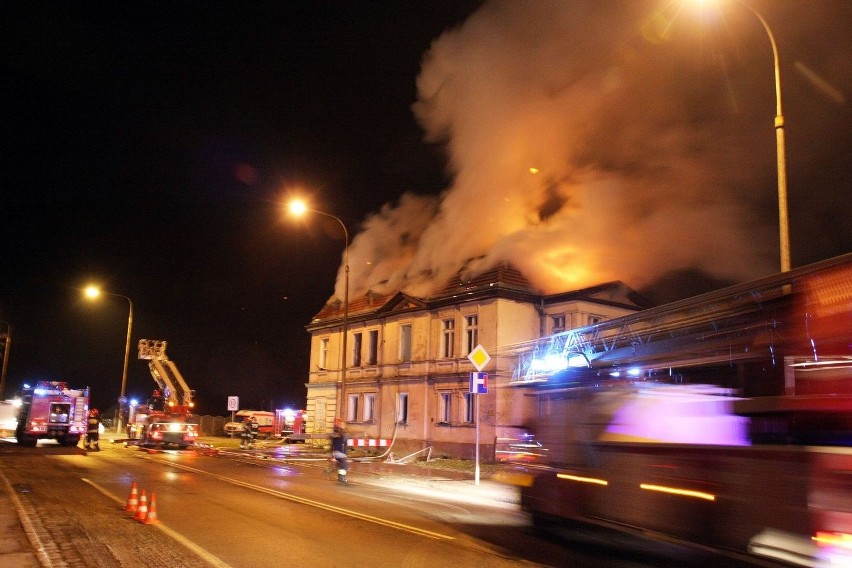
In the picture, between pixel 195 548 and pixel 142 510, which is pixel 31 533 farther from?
pixel 195 548

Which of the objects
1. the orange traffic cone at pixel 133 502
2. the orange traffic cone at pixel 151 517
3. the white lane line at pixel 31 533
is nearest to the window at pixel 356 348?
the white lane line at pixel 31 533

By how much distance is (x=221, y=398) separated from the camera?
66.5 m

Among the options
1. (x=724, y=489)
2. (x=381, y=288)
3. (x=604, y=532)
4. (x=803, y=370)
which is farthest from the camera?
(x=381, y=288)

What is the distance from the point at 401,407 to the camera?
102ft

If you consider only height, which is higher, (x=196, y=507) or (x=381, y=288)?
(x=381, y=288)

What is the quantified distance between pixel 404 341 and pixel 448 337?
3.07 metres

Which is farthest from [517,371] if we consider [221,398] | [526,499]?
[221,398]

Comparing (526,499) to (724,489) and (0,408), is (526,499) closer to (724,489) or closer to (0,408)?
(724,489)

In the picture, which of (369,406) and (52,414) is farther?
(369,406)

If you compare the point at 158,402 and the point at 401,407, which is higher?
the point at 158,402

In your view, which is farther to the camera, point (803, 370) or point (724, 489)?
point (803, 370)

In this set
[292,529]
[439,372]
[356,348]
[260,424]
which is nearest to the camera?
[292,529]

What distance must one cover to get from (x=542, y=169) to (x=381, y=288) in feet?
35.3

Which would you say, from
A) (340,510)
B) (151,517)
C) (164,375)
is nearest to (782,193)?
(340,510)
